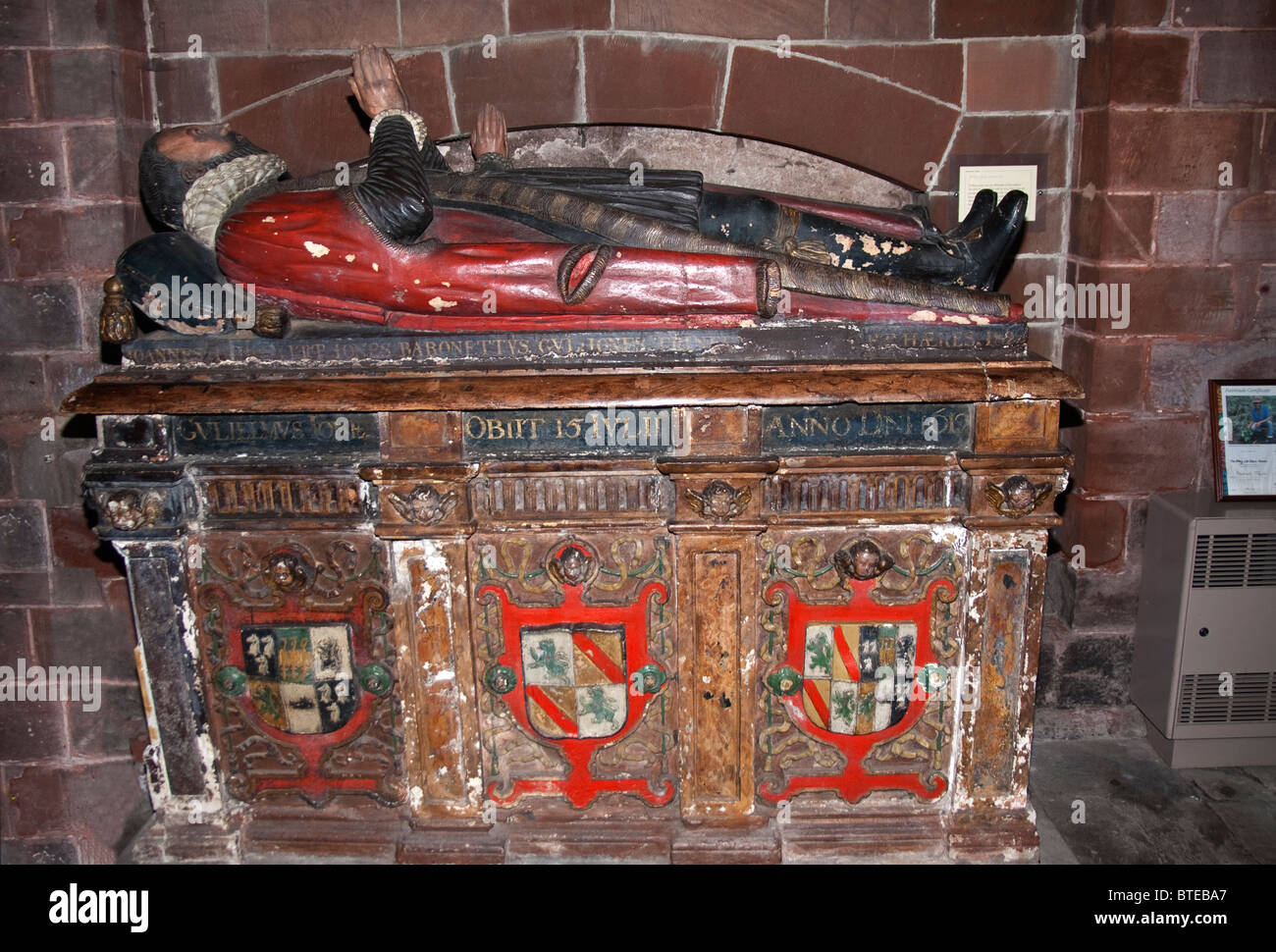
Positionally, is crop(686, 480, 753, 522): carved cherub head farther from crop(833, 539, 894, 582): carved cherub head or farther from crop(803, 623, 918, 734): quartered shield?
crop(803, 623, 918, 734): quartered shield

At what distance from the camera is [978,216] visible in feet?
10.8

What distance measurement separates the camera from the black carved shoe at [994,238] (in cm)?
320

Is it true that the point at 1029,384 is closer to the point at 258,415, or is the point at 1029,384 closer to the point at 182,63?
the point at 258,415

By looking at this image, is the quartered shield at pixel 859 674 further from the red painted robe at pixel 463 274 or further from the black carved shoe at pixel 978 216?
the black carved shoe at pixel 978 216

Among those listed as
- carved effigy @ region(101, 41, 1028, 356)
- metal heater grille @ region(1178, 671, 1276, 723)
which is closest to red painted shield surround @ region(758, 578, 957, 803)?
carved effigy @ region(101, 41, 1028, 356)

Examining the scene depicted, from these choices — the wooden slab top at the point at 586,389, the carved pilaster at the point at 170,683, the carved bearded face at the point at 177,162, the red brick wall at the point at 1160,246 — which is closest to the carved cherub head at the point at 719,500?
the wooden slab top at the point at 586,389

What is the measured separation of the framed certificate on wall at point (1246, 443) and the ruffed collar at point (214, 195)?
3532mm

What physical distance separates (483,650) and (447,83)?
7.17 feet

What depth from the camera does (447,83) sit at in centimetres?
390

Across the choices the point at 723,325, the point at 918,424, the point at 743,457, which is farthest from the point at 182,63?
the point at 918,424

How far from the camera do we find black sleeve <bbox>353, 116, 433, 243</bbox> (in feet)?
9.59

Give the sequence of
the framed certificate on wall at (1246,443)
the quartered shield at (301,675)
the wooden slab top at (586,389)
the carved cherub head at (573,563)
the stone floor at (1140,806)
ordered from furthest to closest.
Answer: the framed certificate on wall at (1246,443) → the stone floor at (1140,806) → the quartered shield at (301,675) → the carved cherub head at (573,563) → the wooden slab top at (586,389)

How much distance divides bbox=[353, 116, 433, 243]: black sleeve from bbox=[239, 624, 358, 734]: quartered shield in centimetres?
123

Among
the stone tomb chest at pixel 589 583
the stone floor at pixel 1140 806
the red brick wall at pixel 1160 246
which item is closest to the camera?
the stone tomb chest at pixel 589 583
